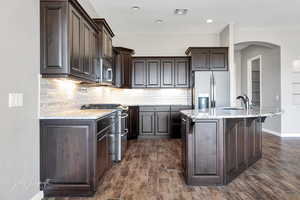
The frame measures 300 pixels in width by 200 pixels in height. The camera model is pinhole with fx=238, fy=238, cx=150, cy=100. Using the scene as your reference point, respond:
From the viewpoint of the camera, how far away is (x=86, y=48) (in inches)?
137

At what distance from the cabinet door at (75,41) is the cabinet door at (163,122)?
12.1ft

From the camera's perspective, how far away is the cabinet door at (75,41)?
291 cm

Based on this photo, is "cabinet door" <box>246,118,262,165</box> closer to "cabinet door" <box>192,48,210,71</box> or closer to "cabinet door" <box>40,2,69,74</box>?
"cabinet door" <box>192,48,210,71</box>

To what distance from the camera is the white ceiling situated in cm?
471

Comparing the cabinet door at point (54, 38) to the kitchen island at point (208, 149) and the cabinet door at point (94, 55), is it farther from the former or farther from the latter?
the kitchen island at point (208, 149)

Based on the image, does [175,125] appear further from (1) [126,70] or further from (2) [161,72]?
(1) [126,70]

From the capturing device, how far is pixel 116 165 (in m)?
4.05

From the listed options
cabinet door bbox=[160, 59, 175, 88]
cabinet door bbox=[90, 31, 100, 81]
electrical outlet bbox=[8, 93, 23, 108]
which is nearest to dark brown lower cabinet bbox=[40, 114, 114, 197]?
electrical outlet bbox=[8, 93, 23, 108]

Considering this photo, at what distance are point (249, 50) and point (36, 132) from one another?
7822 mm

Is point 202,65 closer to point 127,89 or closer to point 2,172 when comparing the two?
point 127,89

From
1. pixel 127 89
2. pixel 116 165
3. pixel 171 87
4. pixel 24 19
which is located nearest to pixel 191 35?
pixel 171 87

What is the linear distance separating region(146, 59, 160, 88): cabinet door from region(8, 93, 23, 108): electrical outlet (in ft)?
15.1

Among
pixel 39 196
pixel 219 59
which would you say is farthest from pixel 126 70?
pixel 39 196

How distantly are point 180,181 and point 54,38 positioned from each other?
244cm
